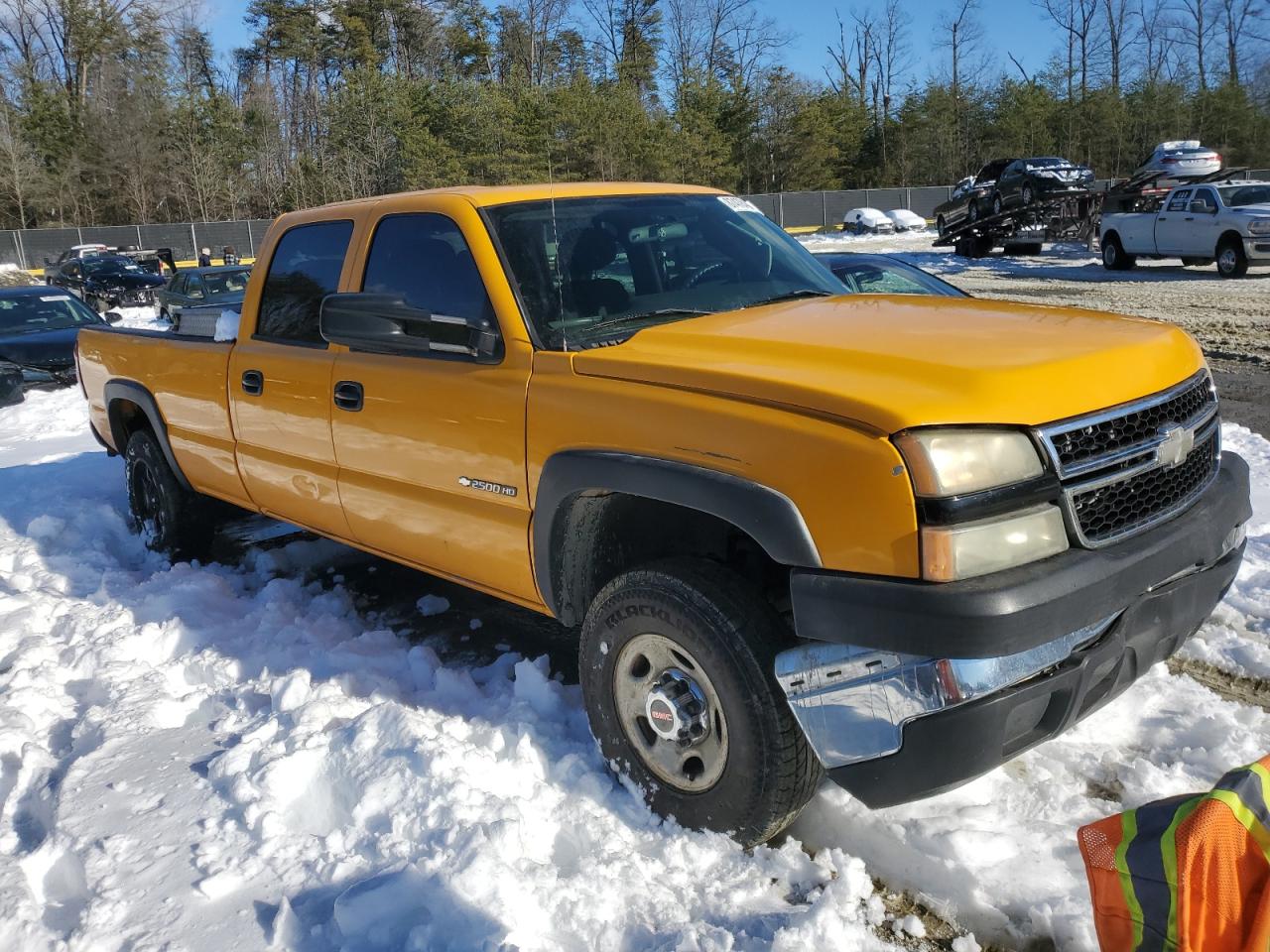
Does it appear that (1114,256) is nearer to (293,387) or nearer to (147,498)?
(147,498)

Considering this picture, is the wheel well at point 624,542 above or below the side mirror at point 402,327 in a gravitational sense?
below

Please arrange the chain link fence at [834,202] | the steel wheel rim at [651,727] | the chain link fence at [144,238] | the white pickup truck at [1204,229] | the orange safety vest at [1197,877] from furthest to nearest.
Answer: the chain link fence at [834,202] < the chain link fence at [144,238] < the white pickup truck at [1204,229] < the steel wheel rim at [651,727] < the orange safety vest at [1197,877]

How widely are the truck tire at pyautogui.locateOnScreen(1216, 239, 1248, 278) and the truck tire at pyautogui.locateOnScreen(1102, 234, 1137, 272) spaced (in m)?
2.50

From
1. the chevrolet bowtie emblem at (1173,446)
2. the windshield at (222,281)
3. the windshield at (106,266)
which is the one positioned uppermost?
the windshield at (106,266)

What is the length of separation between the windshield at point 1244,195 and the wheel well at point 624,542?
19338 millimetres

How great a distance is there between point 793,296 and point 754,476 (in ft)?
4.46

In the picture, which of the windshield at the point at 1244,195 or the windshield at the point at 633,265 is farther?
the windshield at the point at 1244,195

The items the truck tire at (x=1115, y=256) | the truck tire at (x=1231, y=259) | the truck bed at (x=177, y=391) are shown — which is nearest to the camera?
the truck bed at (x=177, y=391)

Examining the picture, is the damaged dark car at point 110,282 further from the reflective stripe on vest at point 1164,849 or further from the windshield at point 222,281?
the reflective stripe on vest at point 1164,849

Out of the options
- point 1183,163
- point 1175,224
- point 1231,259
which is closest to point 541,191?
point 1231,259

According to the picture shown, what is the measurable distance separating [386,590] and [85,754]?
1903 millimetres

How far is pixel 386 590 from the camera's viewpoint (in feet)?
17.6

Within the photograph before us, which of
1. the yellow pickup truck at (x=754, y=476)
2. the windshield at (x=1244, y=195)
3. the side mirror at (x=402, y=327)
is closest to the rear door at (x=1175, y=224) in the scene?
the windshield at (x=1244, y=195)

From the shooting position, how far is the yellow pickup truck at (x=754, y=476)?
2439 mm
